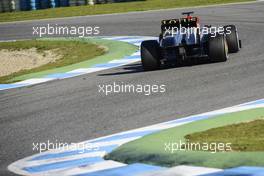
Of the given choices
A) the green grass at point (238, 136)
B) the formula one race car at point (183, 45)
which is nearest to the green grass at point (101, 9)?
the formula one race car at point (183, 45)

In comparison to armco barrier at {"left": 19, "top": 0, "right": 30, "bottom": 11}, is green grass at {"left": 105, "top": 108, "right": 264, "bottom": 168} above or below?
above

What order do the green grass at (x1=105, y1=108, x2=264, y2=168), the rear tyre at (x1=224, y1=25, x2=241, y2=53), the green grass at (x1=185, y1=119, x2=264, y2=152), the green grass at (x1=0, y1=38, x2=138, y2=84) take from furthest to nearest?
the green grass at (x1=0, y1=38, x2=138, y2=84) < the rear tyre at (x1=224, y1=25, x2=241, y2=53) < the green grass at (x1=185, y1=119, x2=264, y2=152) < the green grass at (x1=105, y1=108, x2=264, y2=168)

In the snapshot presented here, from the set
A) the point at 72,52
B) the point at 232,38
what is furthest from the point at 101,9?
the point at 232,38

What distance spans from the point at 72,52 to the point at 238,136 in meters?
14.8

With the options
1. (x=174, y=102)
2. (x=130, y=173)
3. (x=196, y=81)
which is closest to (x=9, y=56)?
(x=196, y=81)

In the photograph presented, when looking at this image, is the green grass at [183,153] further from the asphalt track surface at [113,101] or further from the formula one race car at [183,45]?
the formula one race car at [183,45]

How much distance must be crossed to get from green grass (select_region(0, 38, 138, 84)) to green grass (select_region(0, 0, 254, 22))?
390 inches

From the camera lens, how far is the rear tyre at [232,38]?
17.9m

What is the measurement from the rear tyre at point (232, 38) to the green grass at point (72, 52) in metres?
3.73

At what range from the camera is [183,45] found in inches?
640

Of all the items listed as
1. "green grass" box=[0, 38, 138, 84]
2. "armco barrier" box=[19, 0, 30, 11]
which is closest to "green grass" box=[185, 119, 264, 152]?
"green grass" box=[0, 38, 138, 84]

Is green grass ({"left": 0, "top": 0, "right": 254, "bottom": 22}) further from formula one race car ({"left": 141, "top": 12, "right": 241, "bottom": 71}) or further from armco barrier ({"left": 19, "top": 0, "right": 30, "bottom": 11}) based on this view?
formula one race car ({"left": 141, "top": 12, "right": 241, "bottom": 71})

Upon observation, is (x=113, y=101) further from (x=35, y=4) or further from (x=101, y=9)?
(x=35, y=4)

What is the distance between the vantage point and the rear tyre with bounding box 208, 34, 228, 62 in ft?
53.1
